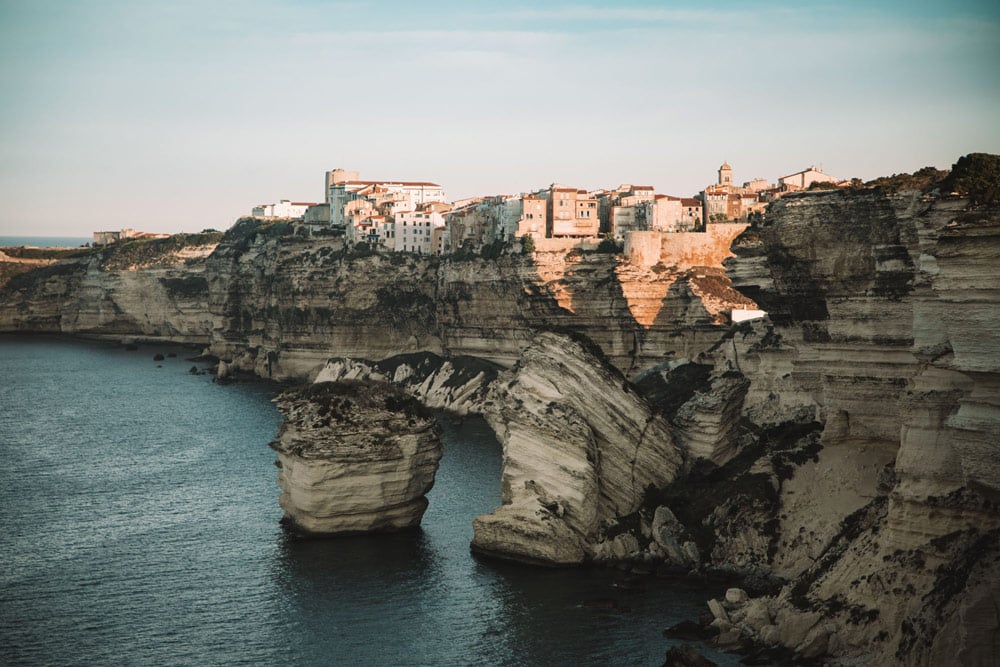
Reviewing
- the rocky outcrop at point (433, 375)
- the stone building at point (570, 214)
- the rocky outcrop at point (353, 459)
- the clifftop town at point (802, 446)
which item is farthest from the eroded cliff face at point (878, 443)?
the stone building at point (570, 214)

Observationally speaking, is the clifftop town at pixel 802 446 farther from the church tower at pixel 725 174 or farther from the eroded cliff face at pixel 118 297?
the eroded cliff face at pixel 118 297

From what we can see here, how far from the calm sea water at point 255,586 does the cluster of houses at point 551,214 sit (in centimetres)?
3733

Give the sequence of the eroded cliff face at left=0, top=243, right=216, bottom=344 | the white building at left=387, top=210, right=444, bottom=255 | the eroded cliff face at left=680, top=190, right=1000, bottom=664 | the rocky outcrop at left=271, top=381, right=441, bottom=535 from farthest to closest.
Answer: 1. the eroded cliff face at left=0, top=243, right=216, bottom=344
2. the white building at left=387, top=210, right=444, bottom=255
3. the rocky outcrop at left=271, top=381, right=441, bottom=535
4. the eroded cliff face at left=680, top=190, right=1000, bottom=664

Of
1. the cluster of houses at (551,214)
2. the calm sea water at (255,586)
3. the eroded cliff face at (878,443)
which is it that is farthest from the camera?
the cluster of houses at (551,214)

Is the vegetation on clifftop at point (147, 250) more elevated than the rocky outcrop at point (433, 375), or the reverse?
the vegetation on clifftop at point (147, 250)

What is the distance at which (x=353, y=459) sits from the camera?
144ft

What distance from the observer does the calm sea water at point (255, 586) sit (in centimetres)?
3344

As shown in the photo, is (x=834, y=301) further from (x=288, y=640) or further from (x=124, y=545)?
(x=124, y=545)

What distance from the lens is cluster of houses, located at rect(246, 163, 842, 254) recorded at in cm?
9638

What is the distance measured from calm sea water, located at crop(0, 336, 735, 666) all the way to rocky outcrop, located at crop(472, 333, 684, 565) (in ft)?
4.59

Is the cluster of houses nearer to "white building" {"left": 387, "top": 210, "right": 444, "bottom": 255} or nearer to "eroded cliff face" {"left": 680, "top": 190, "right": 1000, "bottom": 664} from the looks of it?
"white building" {"left": 387, "top": 210, "right": 444, "bottom": 255}

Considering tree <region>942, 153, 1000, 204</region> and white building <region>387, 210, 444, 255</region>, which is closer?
tree <region>942, 153, 1000, 204</region>

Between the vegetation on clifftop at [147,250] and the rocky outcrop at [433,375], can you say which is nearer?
the rocky outcrop at [433,375]

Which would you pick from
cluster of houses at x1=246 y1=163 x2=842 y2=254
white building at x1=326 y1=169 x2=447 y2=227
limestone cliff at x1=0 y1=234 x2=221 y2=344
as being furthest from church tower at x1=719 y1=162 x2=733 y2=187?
limestone cliff at x1=0 y1=234 x2=221 y2=344
